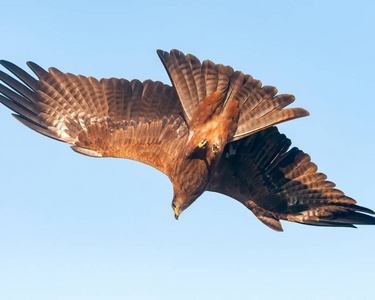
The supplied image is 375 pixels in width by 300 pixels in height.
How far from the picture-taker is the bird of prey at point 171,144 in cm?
1044

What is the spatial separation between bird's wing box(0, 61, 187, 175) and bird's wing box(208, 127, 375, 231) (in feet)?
3.58

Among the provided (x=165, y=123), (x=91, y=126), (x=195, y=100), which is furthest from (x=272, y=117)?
(x=91, y=126)

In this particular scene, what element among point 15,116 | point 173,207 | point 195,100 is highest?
point 195,100

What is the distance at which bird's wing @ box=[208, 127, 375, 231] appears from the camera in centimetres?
1078

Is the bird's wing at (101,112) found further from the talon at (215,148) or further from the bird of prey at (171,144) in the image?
the talon at (215,148)

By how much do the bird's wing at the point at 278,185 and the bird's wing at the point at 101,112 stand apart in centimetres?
109

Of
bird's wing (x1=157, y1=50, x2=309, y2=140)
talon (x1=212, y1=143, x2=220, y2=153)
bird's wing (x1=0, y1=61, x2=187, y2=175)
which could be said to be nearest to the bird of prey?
bird's wing (x1=0, y1=61, x2=187, y2=175)

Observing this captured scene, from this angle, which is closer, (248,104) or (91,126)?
(248,104)

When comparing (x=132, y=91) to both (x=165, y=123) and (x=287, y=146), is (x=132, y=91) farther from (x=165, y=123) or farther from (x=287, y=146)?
(x=287, y=146)


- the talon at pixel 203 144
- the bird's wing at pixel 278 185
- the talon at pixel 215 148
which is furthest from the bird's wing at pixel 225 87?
the bird's wing at pixel 278 185

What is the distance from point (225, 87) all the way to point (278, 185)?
7.09ft

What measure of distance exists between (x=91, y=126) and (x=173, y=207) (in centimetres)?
192

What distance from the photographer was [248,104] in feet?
32.2

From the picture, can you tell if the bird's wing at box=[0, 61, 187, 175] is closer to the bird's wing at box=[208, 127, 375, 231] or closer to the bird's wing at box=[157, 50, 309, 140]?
the bird's wing at box=[157, 50, 309, 140]
